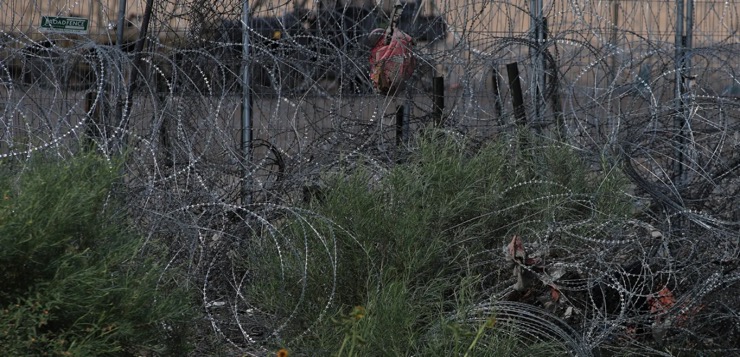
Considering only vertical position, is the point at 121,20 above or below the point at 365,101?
above

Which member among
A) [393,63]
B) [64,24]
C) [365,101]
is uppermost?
[64,24]

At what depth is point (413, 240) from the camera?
5004mm

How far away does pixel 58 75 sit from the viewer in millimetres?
6988

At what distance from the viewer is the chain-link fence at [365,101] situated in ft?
18.2

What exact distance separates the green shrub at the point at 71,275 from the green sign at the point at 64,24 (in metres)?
2.84

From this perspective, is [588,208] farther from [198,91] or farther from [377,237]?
[198,91]

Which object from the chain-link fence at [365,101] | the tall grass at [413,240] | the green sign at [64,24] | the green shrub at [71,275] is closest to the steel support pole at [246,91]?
the chain-link fence at [365,101]

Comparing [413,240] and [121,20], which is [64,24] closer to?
[121,20]

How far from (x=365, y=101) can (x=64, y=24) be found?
2055mm

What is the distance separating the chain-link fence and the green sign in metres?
0.01

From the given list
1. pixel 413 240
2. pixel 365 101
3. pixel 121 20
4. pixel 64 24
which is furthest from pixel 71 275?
pixel 365 101

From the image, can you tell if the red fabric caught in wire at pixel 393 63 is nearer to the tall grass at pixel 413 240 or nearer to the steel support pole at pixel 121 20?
A: the tall grass at pixel 413 240

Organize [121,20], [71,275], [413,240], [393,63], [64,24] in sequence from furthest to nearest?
[393,63]
[64,24]
[121,20]
[413,240]
[71,275]

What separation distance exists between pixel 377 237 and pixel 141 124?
2.37 meters
